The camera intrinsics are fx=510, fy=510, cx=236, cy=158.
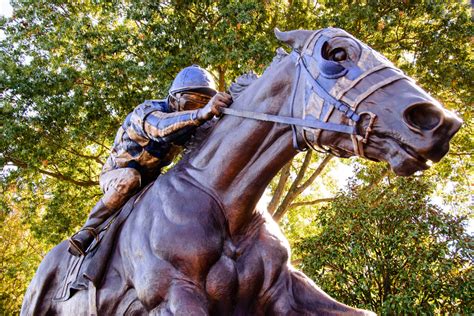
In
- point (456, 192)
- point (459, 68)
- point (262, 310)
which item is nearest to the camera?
point (262, 310)

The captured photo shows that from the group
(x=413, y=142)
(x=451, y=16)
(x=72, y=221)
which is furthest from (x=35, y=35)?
(x=413, y=142)

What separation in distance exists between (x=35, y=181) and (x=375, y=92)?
1204 cm

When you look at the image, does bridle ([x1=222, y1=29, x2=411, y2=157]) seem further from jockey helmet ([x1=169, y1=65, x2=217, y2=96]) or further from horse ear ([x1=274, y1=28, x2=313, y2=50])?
jockey helmet ([x1=169, y1=65, x2=217, y2=96])

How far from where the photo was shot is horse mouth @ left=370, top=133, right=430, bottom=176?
7.20 feet

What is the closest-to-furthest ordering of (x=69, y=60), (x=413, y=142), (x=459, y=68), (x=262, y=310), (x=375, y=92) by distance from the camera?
(x=413, y=142)
(x=375, y=92)
(x=262, y=310)
(x=459, y=68)
(x=69, y=60)

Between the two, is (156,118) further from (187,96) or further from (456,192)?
(456,192)

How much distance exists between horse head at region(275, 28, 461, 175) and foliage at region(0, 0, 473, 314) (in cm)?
803

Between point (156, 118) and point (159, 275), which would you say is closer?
point (159, 275)

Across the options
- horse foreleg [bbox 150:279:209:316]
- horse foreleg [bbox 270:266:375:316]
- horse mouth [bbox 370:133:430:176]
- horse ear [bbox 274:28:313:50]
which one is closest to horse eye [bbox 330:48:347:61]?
horse ear [bbox 274:28:313:50]

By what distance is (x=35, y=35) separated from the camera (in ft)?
41.6

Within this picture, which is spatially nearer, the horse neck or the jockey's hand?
the horse neck

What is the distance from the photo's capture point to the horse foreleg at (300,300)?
2.92 meters

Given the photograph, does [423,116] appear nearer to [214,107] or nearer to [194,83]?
[214,107]

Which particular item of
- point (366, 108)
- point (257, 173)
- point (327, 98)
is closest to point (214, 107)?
point (257, 173)
